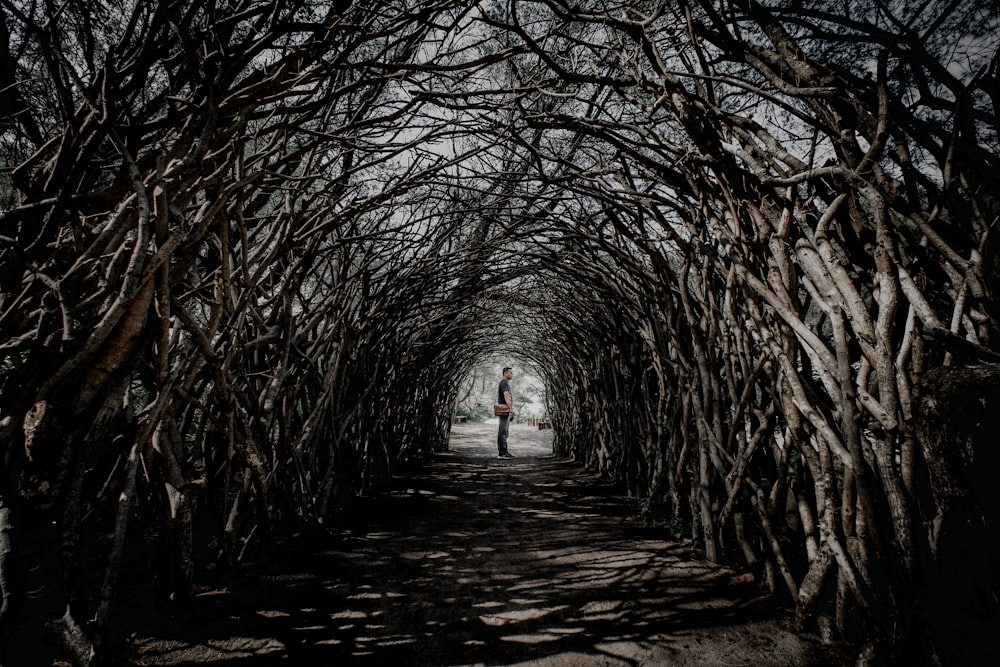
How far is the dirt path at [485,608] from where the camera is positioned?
190 centimetres

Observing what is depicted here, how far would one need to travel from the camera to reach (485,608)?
7.95 feet

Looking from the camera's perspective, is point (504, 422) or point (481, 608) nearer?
point (481, 608)

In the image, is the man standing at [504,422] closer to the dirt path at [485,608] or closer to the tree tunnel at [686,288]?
the dirt path at [485,608]

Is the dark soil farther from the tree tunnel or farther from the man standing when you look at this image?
the man standing

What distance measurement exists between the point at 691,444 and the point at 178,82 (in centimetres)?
351

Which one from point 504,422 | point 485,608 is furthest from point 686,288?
point 504,422

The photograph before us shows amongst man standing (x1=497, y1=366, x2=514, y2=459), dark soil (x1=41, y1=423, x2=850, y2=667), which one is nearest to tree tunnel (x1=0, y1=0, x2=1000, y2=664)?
dark soil (x1=41, y1=423, x2=850, y2=667)

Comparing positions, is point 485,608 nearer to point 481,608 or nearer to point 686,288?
point 481,608

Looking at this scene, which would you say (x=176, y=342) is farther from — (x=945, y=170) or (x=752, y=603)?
(x=945, y=170)

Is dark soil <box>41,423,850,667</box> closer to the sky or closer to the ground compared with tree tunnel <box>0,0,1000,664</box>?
closer to the ground

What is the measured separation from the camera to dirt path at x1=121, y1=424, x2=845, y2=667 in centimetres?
190

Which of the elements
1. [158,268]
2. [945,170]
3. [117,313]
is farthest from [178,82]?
[945,170]

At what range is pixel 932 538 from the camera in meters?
1.58

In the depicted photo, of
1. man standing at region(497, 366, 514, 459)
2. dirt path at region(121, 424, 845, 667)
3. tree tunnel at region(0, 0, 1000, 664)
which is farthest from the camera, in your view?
man standing at region(497, 366, 514, 459)
